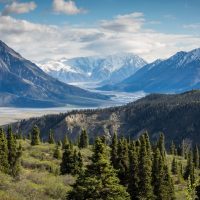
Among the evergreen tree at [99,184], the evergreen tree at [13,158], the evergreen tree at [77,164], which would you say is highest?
the evergreen tree at [99,184]

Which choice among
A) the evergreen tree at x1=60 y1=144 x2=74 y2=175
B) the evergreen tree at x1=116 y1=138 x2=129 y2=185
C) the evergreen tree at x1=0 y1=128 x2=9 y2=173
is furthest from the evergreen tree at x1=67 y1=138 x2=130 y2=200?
the evergreen tree at x1=60 y1=144 x2=74 y2=175

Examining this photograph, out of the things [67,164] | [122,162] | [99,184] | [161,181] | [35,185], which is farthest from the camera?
[67,164]

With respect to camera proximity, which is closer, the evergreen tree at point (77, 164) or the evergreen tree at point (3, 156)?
the evergreen tree at point (3, 156)

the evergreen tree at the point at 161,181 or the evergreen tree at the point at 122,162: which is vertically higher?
the evergreen tree at the point at 122,162

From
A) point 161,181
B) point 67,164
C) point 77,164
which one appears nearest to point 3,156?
point 67,164

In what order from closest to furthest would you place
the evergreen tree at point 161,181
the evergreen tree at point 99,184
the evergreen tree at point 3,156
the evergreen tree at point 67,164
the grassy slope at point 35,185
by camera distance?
the evergreen tree at point 99,184, the grassy slope at point 35,185, the evergreen tree at point 3,156, the evergreen tree at point 161,181, the evergreen tree at point 67,164

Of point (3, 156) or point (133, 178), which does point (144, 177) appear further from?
point (3, 156)

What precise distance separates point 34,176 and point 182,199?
→ 3149 cm

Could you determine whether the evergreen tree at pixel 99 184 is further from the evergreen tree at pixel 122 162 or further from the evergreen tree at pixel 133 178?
the evergreen tree at pixel 122 162

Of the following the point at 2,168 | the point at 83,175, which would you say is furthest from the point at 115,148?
the point at 83,175

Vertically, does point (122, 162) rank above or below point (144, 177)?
above

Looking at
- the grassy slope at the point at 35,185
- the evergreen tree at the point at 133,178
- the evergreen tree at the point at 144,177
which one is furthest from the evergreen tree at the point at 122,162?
the grassy slope at the point at 35,185

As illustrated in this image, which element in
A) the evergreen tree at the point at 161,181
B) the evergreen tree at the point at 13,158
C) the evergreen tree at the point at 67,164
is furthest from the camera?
the evergreen tree at the point at 67,164

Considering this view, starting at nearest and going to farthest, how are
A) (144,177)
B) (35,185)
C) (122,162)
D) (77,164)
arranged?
(35,185) < (144,177) < (122,162) < (77,164)
